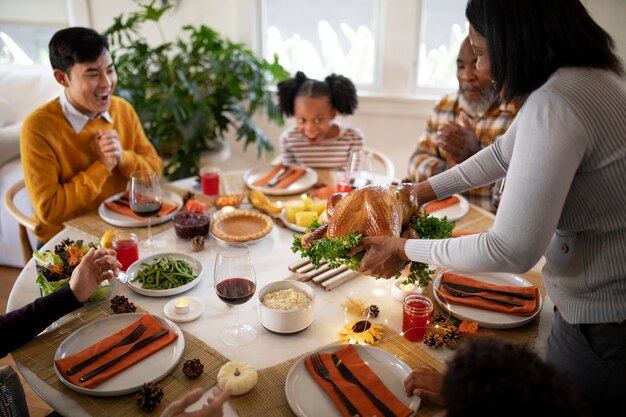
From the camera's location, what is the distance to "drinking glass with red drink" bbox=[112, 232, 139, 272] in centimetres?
172

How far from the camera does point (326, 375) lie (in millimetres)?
1216

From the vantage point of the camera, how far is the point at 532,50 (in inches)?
43.4

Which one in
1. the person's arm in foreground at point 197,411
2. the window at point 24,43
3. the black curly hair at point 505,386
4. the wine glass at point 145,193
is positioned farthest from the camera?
the window at point 24,43

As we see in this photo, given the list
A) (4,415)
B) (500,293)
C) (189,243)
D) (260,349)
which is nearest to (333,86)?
(189,243)

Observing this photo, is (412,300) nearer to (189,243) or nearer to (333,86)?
(189,243)

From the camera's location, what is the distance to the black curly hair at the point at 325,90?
282 cm

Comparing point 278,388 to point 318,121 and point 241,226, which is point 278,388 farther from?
point 318,121

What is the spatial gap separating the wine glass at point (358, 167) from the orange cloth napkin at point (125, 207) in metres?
0.75

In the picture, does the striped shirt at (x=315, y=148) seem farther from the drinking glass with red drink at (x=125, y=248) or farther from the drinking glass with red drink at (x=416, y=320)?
the drinking glass with red drink at (x=416, y=320)

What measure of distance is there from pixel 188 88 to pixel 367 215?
242 centimetres

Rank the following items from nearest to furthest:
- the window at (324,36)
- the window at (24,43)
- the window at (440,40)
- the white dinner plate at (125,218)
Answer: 1. the white dinner plate at (125,218)
2. the window at (440,40)
3. the window at (324,36)
4. the window at (24,43)

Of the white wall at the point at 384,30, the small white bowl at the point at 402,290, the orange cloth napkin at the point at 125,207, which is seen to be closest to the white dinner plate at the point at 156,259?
the orange cloth napkin at the point at 125,207

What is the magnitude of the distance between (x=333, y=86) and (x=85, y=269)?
1795mm

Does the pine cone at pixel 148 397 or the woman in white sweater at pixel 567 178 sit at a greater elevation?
the woman in white sweater at pixel 567 178
